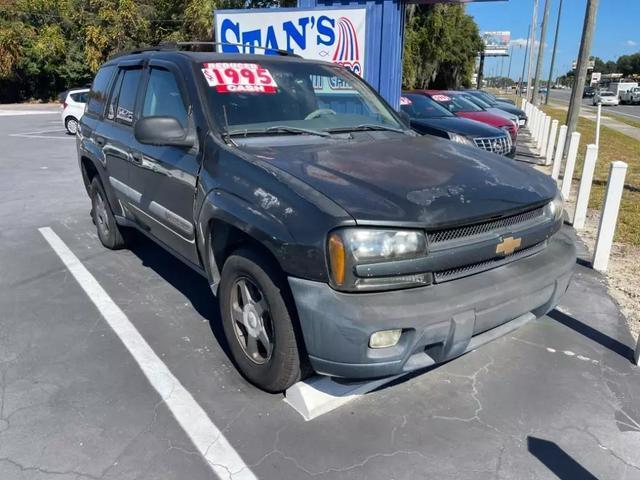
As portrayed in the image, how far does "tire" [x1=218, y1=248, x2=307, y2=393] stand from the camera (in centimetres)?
273

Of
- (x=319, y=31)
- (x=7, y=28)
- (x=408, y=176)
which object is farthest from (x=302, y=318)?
(x=7, y=28)

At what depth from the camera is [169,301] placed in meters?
4.37

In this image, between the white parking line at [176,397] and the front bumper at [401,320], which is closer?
the front bumper at [401,320]

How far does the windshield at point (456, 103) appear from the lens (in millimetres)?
12502

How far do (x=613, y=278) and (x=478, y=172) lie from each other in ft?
9.06

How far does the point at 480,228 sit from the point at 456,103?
Answer: 1124 centimetres

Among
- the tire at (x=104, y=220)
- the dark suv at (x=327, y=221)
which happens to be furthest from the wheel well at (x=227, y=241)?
the tire at (x=104, y=220)

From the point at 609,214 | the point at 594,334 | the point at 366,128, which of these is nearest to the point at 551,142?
the point at 609,214

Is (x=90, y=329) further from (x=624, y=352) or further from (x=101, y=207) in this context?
(x=624, y=352)

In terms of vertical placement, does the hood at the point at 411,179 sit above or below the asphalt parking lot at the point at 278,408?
above

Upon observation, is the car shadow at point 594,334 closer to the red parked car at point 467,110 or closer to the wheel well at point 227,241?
the wheel well at point 227,241

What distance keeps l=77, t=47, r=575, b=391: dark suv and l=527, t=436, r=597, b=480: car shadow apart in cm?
58

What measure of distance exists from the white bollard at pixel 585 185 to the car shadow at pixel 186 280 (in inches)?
182

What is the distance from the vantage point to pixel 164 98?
3.95 meters
